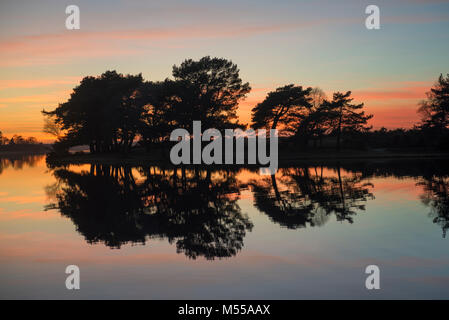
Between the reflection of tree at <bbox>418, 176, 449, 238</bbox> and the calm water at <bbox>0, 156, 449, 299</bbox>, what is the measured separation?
0.15 feet

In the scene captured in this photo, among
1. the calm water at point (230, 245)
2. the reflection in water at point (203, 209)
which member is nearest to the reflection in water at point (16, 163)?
the reflection in water at point (203, 209)

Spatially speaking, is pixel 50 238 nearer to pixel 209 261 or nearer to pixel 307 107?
pixel 209 261

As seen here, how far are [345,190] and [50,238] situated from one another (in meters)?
15.2

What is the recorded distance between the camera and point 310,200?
18750 millimetres

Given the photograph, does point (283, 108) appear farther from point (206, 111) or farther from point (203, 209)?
point (203, 209)

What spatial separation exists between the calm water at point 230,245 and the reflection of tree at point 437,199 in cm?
5

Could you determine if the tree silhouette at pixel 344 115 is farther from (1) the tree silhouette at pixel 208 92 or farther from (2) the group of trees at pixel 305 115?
(1) the tree silhouette at pixel 208 92

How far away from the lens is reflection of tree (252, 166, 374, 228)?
573 inches

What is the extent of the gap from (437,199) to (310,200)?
542 cm

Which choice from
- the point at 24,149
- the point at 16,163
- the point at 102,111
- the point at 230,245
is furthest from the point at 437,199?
the point at 24,149

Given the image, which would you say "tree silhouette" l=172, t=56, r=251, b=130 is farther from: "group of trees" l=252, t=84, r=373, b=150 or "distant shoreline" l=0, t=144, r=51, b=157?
"distant shoreline" l=0, t=144, r=51, b=157

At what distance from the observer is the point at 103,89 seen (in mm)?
73500
